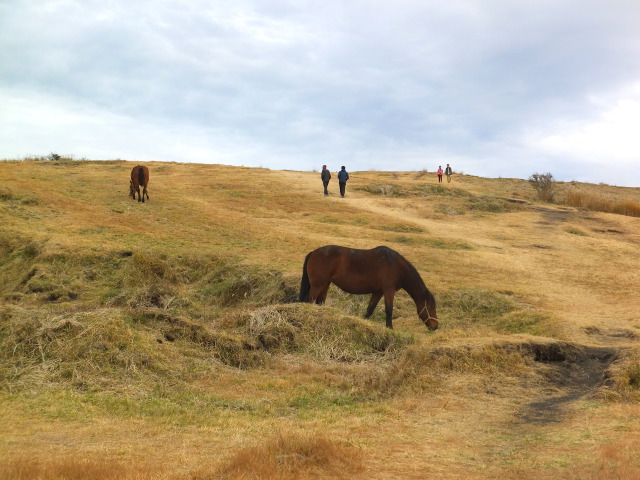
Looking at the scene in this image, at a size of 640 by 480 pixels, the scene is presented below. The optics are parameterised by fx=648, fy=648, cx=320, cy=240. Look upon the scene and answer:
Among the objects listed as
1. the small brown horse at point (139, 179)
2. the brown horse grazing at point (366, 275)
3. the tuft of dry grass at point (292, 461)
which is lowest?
the tuft of dry grass at point (292, 461)

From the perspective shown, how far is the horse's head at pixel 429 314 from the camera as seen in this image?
15516 mm

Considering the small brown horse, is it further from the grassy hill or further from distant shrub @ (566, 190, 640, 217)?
distant shrub @ (566, 190, 640, 217)

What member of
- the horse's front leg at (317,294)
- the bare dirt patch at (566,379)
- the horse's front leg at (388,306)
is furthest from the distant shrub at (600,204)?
the horse's front leg at (317,294)

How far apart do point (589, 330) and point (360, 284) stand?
5344mm

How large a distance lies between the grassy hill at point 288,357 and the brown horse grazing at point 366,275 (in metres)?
0.93

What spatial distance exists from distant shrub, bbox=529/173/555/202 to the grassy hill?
1438 cm

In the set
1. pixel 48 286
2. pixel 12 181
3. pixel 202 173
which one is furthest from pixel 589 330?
pixel 202 173

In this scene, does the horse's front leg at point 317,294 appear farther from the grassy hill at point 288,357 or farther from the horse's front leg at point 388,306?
the horse's front leg at point 388,306

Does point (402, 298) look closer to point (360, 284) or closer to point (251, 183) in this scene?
point (360, 284)

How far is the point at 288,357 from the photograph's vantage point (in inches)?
478

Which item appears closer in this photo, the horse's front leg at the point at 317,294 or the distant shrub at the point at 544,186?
the horse's front leg at the point at 317,294

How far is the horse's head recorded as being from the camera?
611 inches

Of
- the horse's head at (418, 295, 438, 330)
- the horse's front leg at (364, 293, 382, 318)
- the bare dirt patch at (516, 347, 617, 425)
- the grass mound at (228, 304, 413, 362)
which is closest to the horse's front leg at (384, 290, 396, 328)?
the horse's front leg at (364, 293, 382, 318)

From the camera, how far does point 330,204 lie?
35.2 meters
